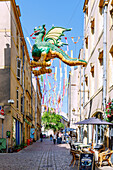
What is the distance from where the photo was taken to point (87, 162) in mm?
11141

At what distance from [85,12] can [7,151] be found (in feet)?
52.2

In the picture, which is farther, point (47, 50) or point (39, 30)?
point (39, 30)

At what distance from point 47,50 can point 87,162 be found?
14.6 ft

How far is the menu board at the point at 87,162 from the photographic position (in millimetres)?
11125

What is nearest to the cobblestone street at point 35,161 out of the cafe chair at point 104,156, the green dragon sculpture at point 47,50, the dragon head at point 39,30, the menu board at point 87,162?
the cafe chair at point 104,156

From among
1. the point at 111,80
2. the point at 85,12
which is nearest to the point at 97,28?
the point at 111,80

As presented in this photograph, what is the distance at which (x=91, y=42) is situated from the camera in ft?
84.0

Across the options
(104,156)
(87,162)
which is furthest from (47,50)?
(104,156)

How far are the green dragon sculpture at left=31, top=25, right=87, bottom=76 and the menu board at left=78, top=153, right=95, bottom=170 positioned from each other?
3.65 metres

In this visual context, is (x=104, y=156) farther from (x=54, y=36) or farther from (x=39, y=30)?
(x=39, y=30)

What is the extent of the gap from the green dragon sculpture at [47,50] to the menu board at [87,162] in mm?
3653

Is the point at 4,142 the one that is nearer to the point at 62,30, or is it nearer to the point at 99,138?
the point at 99,138

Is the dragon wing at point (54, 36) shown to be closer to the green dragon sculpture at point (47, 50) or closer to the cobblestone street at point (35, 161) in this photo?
the green dragon sculpture at point (47, 50)

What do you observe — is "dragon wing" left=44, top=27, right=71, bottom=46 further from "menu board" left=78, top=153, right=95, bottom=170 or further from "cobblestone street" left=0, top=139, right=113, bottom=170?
"cobblestone street" left=0, top=139, right=113, bottom=170
